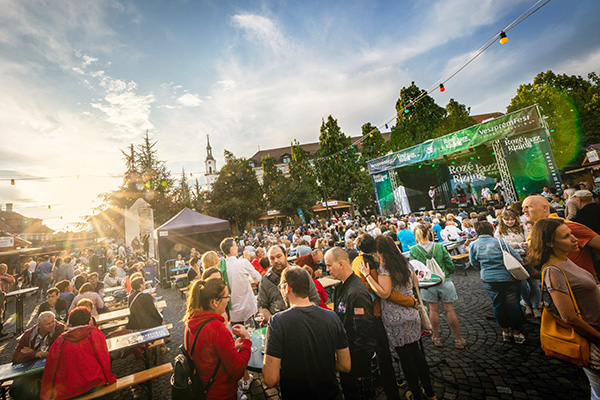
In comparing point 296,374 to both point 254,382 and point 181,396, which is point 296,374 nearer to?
point 181,396

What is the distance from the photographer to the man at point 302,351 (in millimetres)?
1660

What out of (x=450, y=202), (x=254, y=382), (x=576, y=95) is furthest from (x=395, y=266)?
(x=576, y=95)

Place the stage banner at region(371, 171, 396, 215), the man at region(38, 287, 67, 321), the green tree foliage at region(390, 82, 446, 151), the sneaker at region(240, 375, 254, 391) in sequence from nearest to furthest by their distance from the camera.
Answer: the sneaker at region(240, 375, 254, 391) → the man at region(38, 287, 67, 321) → the stage banner at region(371, 171, 396, 215) → the green tree foliage at region(390, 82, 446, 151)

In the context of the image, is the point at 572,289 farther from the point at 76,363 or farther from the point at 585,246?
the point at 76,363

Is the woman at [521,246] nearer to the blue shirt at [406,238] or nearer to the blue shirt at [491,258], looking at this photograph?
the blue shirt at [491,258]

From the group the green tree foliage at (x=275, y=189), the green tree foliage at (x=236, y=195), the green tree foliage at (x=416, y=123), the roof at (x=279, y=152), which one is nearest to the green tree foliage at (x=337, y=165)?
the green tree foliage at (x=275, y=189)

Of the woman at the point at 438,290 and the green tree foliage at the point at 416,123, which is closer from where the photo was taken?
the woman at the point at 438,290

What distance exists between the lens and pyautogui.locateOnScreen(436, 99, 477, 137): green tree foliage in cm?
2870

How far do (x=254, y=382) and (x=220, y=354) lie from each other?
233 cm

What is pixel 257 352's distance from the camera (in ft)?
8.27

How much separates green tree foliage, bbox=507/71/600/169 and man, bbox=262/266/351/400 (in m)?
33.3

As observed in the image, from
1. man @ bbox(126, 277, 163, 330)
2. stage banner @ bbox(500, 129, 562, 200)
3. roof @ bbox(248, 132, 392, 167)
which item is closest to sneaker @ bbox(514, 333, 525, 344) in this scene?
man @ bbox(126, 277, 163, 330)

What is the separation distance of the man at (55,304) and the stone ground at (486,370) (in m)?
1.98

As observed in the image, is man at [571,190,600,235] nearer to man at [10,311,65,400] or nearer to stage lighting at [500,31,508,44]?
stage lighting at [500,31,508,44]
